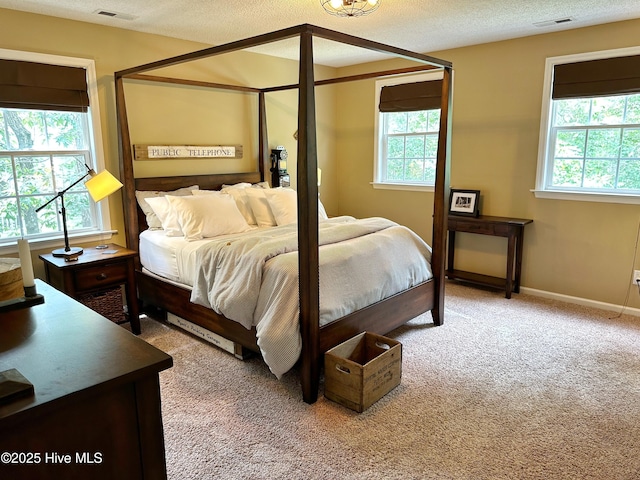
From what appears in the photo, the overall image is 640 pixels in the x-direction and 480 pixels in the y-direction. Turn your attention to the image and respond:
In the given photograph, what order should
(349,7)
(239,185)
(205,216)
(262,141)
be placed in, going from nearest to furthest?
(349,7)
(205,216)
(239,185)
(262,141)

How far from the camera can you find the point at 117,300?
355 cm

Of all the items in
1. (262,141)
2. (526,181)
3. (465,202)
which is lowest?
(465,202)

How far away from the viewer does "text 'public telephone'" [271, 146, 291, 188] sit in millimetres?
5121

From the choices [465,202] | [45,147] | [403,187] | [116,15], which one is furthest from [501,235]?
[45,147]

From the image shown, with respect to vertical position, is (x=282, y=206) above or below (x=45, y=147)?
below

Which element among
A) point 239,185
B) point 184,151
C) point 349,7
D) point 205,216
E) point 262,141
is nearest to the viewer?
point 349,7

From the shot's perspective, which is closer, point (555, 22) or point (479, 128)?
point (555, 22)

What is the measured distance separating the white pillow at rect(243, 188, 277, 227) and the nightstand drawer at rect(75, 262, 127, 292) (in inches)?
49.3

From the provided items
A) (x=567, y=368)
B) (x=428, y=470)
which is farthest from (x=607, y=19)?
(x=428, y=470)

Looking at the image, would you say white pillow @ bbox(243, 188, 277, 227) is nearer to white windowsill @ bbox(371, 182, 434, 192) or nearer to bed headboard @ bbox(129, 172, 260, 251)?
bed headboard @ bbox(129, 172, 260, 251)

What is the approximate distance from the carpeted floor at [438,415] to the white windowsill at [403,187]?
2029 mm

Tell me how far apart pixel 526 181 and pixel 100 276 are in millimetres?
3899

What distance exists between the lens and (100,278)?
10.9 feet

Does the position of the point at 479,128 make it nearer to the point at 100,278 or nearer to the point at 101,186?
the point at 101,186
